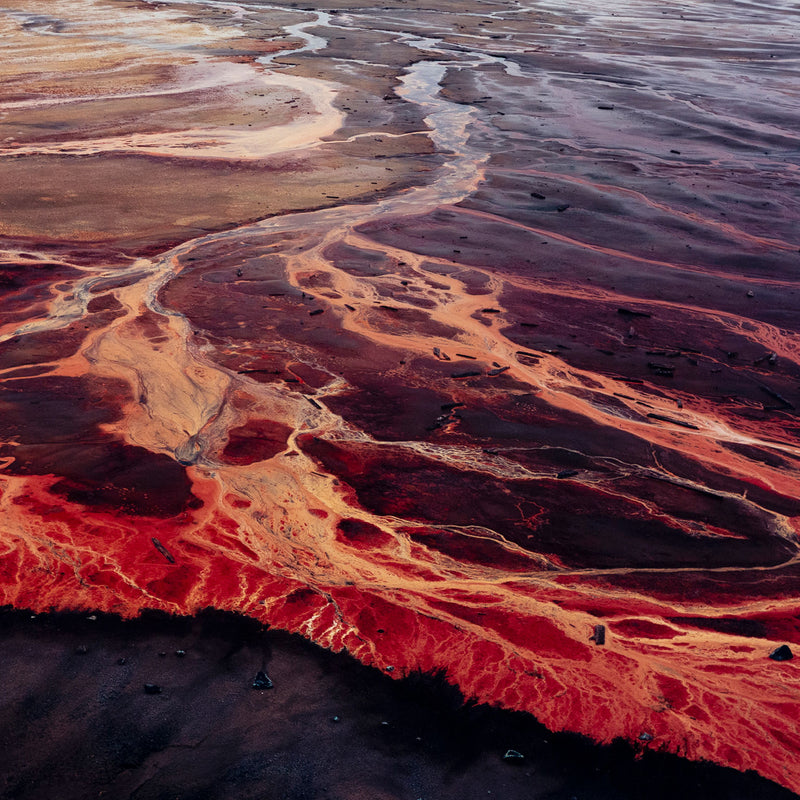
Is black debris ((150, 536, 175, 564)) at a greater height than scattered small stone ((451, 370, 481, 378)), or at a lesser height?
greater

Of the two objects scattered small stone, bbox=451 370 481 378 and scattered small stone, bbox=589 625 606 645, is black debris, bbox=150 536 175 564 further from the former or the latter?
scattered small stone, bbox=451 370 481 378

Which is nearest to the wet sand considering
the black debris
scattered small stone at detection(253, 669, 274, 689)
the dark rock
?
the black debris

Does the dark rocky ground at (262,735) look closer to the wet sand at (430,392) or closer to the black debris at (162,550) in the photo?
the wet sand at (430,392)

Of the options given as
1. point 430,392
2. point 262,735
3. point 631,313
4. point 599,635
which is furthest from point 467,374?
point 262,735

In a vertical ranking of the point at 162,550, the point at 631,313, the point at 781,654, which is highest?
the point at 781,654

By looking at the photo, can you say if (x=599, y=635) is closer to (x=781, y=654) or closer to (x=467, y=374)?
(x=781, y=654)
